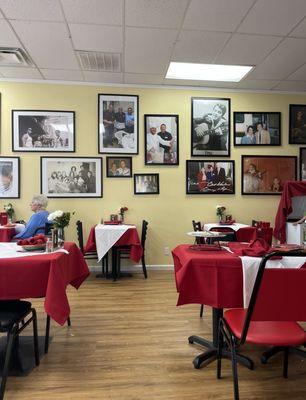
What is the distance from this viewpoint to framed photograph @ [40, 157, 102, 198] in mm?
5348

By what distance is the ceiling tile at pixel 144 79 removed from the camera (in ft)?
16.8

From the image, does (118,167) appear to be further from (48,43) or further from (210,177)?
(48,43)

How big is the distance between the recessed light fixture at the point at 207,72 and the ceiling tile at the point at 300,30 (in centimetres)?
100

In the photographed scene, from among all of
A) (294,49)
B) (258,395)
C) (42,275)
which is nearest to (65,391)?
(42,275)

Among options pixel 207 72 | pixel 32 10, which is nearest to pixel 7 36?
pixel 32 10

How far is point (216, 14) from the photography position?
3.39 m

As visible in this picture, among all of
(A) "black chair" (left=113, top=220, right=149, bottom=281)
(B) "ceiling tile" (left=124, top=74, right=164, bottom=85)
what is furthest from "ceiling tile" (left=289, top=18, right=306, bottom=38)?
(A) "black chair" (left=113, top=220, right=149, bottom=281)

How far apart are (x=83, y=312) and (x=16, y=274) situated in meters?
1.57

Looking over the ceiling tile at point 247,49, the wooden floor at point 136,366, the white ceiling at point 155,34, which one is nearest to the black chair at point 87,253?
the wooden floor at point 136,366

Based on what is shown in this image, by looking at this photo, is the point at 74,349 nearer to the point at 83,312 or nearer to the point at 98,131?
the point at 83,312

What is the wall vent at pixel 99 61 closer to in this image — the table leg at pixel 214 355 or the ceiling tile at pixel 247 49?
the ceiling tile at pixel 247 49

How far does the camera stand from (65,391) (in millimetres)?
2027

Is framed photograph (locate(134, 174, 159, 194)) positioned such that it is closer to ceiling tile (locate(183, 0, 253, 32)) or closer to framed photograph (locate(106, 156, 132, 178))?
framed photograph (locate(106, 156, 132, 178))

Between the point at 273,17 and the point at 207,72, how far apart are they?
1659mm
